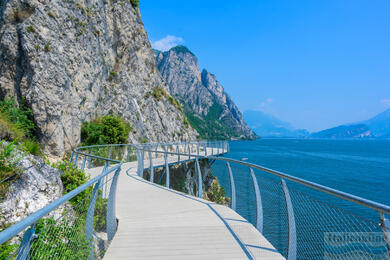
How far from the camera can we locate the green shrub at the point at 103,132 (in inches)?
686

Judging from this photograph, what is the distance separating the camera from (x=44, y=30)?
1479 centimetres

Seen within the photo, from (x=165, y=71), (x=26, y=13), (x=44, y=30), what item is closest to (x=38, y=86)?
(x=44, y=30)

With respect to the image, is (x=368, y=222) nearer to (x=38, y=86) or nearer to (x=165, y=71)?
(x=38, y=86)

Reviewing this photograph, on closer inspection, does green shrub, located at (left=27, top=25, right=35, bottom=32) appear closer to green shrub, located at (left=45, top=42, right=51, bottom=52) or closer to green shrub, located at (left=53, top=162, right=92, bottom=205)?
green shrub, located at (left=45, top=42, right=51, bottom=52)

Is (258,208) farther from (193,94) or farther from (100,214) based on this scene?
(193,94)

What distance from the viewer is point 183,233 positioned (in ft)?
13.1

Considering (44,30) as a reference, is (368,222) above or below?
below

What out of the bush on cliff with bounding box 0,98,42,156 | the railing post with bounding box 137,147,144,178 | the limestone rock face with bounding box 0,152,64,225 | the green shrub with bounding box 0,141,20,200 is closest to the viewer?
the limestone rock face with bounding box 0,152,64,225

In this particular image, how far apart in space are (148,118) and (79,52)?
13248 millimetres

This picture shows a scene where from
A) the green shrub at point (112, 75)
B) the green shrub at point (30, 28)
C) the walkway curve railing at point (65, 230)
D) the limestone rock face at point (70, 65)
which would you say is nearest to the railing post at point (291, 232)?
the walkway curve railing at point (65, 230)

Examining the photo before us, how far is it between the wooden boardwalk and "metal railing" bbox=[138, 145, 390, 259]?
0.30 m

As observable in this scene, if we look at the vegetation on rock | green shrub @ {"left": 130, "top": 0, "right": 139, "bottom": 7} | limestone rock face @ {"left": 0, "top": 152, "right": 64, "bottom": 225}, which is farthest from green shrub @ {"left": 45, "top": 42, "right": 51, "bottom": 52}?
the vegetation on rock

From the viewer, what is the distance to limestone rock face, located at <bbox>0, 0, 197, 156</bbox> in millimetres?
13680

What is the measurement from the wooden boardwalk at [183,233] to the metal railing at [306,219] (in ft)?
1.00
